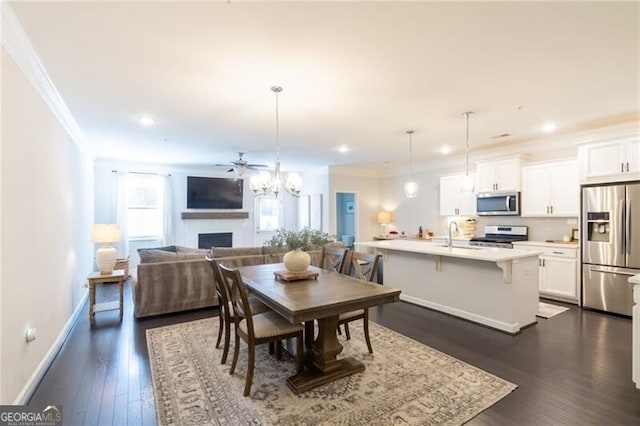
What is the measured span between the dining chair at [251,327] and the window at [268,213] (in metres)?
6.52

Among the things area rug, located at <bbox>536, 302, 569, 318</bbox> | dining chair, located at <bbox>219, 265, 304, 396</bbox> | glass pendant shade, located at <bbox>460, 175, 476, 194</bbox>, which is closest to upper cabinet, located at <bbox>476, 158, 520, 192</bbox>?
glass pendant shade, located at <bbox>460, 175, 476, 194</bbox>

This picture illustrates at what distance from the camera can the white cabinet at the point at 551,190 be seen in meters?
4.89

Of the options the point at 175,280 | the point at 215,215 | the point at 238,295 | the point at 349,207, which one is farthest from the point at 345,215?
the point at 238,295

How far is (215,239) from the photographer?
829 cm

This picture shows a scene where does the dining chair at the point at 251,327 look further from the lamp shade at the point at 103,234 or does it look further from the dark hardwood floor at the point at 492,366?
the lamp shade at the point at 103,234

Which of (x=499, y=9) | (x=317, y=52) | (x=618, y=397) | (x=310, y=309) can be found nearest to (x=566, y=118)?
(x=499, y=9)

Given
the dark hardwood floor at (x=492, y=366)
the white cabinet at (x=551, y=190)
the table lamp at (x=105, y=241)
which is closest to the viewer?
the dark hardwood floor at (x=492, y=366)

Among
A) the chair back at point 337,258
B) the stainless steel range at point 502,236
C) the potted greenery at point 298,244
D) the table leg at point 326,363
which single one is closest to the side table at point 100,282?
the potted greenery at point 298,244

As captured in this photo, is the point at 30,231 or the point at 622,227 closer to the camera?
the point at 30,231

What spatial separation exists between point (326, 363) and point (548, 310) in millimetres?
3671

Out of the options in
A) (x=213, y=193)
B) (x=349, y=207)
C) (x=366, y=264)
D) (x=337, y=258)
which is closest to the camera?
(x=366, y=264)

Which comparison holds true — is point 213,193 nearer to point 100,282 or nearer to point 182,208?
point 182,208

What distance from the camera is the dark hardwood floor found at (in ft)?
7.03

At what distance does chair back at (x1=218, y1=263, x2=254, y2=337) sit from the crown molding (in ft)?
7.01
